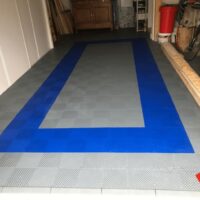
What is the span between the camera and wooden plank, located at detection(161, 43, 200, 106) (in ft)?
9.72

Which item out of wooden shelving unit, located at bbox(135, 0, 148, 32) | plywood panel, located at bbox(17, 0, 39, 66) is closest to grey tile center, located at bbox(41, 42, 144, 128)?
plywood panel, located at bbox(17, 0, 39, 66)

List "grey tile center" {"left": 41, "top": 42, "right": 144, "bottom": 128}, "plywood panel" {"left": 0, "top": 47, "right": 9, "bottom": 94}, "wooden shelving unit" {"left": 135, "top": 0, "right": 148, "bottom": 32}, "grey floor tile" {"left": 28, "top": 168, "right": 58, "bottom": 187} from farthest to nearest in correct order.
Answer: "wooden shelving unit" {"left": 135, "top": 0, "right": 148, "bottom": 32}
"plywood panel" {"left": 0, "top": 47, "right": 9, "bottom": 94}
"grey tile center" {"left": 41, "top": 42, "right": 144, "bottom": 128}
"grey floor tile" {"left": 28, "top": 168, "right": 58, "bottom": 187}

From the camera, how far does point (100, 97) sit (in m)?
3.17

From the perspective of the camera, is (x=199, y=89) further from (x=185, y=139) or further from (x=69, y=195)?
(x=69, y=195)

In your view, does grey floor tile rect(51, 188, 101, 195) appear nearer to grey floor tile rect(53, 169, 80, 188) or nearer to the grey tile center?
grey floor tile rect(53, 169, 80, 188)

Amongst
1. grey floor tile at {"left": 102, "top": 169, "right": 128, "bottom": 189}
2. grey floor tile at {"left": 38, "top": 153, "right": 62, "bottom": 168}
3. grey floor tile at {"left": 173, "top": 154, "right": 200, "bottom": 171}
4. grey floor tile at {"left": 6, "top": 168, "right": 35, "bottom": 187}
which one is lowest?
grey floor tile at {"left": 173, "top": 154, "right": 200, "bottom": 171}

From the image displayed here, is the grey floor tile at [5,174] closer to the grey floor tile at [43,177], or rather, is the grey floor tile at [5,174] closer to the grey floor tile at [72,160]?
the grey floor tile at [43,177]

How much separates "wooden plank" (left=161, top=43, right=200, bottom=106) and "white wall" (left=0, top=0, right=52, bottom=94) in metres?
2.72

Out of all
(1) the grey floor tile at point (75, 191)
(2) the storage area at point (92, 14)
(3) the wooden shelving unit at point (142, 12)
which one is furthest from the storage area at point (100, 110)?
(2) the storage area at point (92, 14)

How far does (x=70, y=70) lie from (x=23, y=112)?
1612 millimetres

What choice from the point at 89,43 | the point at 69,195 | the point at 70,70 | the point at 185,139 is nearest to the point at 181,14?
the point at 89,43

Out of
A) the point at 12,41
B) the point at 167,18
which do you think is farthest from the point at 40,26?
the point at 167,18

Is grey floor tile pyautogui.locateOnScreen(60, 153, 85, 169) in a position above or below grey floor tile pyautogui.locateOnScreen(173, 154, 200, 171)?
above

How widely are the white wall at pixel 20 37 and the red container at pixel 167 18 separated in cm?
274
